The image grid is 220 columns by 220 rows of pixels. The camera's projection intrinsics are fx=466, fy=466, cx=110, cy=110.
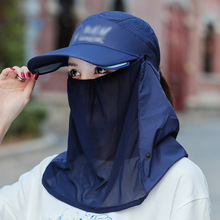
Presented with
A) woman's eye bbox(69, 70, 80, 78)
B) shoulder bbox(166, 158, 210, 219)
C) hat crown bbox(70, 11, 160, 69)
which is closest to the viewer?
shoulder bbox(166, 158, 210, 219)

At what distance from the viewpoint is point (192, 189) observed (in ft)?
4.90

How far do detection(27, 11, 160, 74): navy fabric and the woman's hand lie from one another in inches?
7.0

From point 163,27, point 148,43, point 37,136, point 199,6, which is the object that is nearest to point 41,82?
point 37,136

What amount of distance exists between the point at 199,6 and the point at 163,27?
2801mm

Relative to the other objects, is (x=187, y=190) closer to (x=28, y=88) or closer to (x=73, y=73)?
(x=73, y=73)

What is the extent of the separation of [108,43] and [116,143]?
1.18 ft

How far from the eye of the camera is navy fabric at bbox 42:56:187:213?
155cm

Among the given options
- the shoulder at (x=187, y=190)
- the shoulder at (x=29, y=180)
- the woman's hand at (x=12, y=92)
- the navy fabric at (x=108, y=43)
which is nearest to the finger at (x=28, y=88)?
the woman's hand at (x=12, y=92)

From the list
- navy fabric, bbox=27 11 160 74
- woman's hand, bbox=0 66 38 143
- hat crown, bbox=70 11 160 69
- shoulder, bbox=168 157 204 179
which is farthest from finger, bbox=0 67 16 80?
shoulder, bbox=168 157 204 179

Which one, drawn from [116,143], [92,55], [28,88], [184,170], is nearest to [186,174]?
[184,170]

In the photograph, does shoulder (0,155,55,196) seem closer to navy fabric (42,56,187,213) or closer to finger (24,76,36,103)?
navy fabric (42,56,187,213)

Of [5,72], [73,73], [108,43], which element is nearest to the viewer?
[108,43]

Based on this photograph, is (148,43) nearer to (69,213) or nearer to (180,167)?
(180,167)

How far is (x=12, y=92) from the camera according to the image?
194 cm
